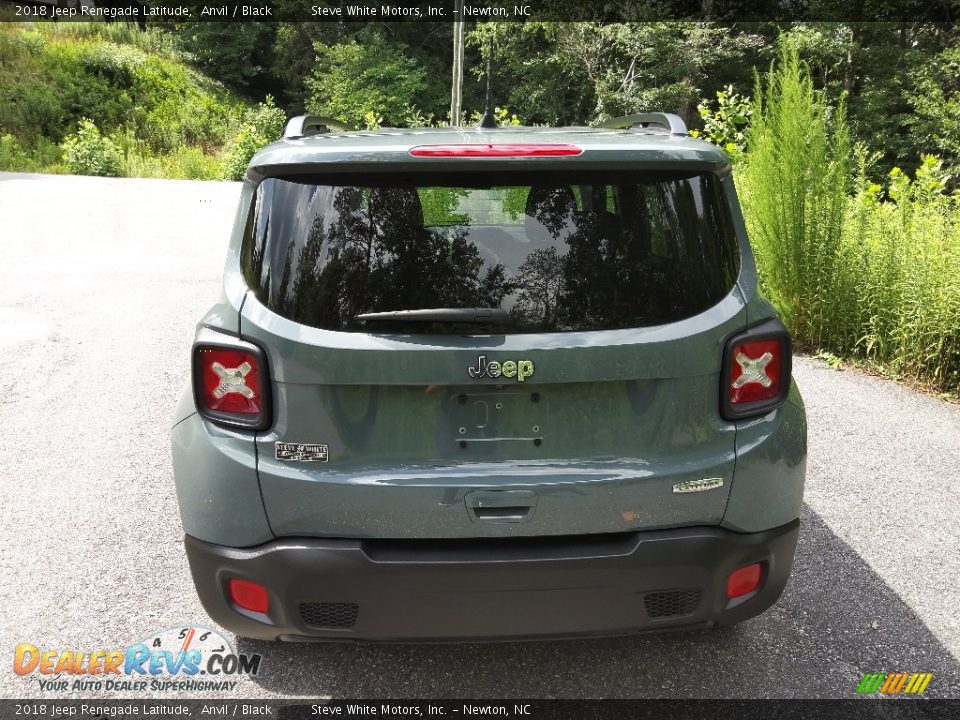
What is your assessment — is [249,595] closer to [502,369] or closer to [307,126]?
[502,369]

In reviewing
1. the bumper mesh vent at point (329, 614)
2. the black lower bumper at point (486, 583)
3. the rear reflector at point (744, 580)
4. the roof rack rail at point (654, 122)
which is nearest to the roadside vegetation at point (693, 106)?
the roof rack rail at point (654, 122)

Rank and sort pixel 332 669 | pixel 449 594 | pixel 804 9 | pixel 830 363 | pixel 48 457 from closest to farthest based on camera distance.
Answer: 1. pixel 449 594
2. pixel 332 669
3. pixel 48 457
4. pixel 830 363
5. pixel 804 9

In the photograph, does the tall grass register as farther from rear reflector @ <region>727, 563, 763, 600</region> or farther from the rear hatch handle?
the rear hatch handle

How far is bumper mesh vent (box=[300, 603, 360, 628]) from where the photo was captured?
7.11ft

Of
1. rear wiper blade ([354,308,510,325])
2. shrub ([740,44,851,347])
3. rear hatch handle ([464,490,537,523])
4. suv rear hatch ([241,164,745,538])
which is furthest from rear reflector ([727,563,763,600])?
shrub ([740,44,851,347])

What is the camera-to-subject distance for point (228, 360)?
2178 mm

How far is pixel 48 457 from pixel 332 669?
2.90 metres

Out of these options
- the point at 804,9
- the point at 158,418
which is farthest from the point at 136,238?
the point at 804,9

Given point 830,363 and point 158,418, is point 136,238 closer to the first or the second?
point 158,418

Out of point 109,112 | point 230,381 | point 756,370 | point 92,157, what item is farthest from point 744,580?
point 109,112

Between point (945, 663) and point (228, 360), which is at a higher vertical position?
point (228, 360)

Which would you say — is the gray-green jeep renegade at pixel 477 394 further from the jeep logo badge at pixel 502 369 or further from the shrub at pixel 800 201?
the shrub at pixel 800 201

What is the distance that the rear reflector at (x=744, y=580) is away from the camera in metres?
2.27

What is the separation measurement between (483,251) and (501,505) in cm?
69
